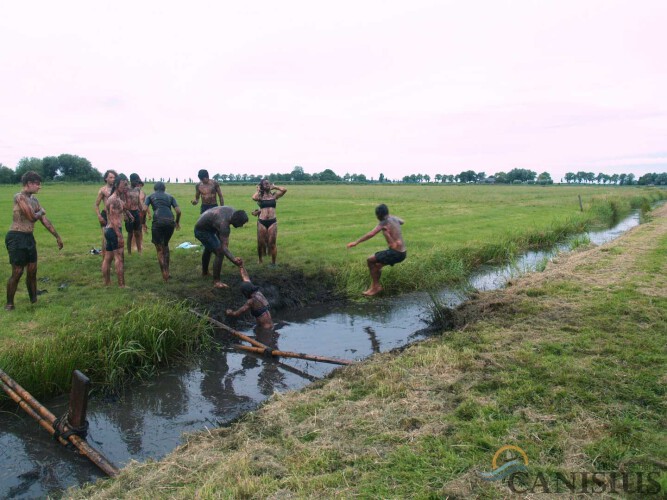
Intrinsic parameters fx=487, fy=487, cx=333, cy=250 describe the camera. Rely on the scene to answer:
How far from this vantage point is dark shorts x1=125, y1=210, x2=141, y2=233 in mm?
12969

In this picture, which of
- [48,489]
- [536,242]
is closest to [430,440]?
[48,489]

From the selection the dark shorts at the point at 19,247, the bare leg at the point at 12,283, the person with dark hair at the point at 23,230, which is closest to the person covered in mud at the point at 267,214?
the person with dark hair at the point at 23,230

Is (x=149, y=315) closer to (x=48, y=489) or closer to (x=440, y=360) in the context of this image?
(x=48, y=489)

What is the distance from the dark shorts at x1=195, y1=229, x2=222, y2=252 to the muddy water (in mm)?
1972

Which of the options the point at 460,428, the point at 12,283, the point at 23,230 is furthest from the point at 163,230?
the point at 460,428

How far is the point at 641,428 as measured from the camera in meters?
4.59

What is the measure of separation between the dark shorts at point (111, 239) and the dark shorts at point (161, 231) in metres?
0.84

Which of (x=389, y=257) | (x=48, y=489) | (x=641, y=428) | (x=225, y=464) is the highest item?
(x=389, y=257)

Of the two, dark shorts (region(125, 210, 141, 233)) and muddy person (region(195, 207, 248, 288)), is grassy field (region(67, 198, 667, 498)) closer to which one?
muddy person (region(195, 207, 248, 288))

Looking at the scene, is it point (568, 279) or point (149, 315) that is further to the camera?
point (568, 279)

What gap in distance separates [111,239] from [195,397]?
15.4 feet

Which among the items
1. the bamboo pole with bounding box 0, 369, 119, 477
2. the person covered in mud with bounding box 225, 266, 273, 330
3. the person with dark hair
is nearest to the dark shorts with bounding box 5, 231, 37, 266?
the person with dark hair

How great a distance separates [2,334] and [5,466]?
122 inches

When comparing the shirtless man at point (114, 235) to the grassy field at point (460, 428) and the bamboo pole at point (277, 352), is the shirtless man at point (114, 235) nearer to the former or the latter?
the bamboo pole at point (277, 352)
